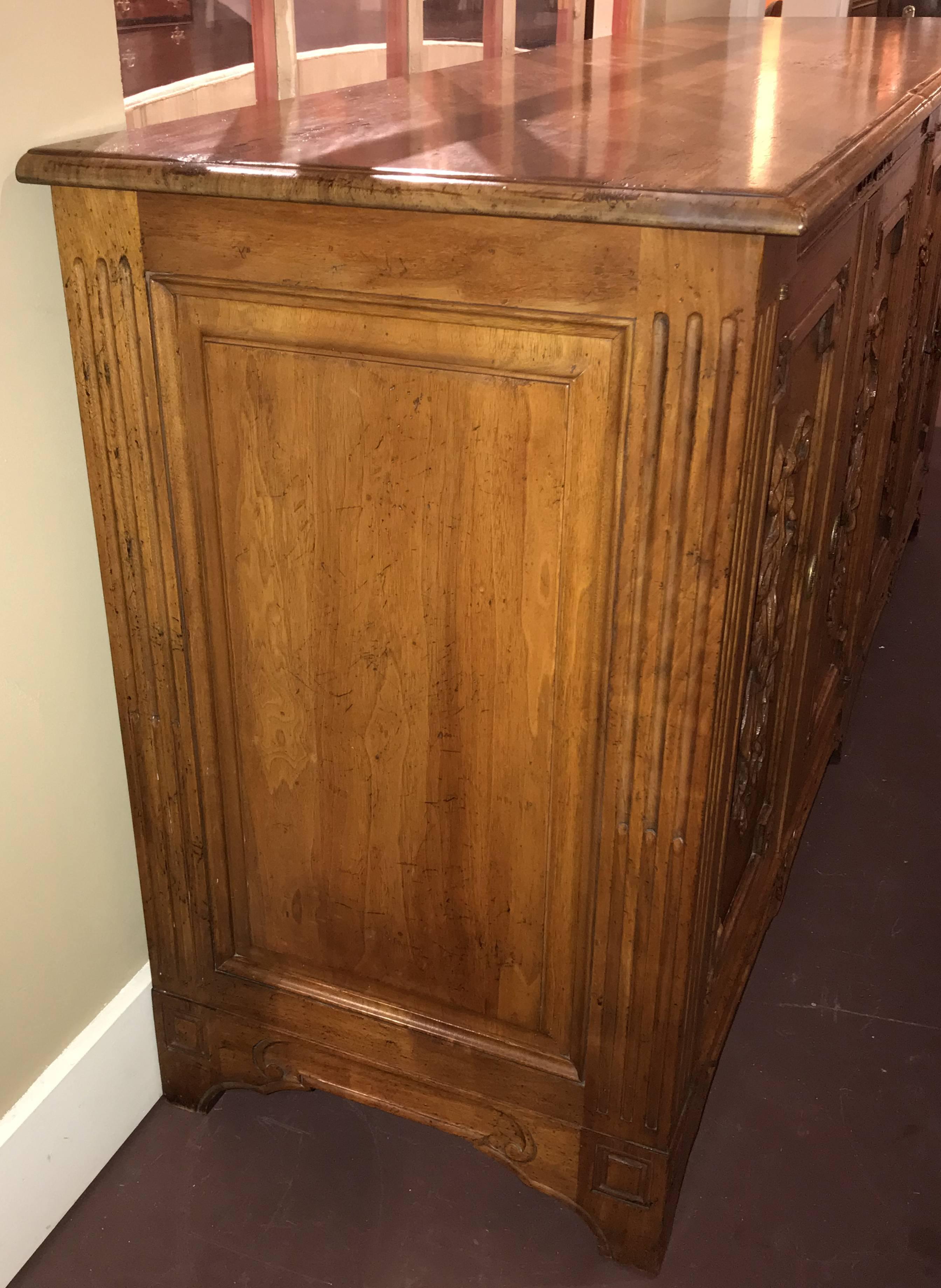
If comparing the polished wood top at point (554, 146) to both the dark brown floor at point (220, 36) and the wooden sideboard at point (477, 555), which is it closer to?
the wooden sideboard at point (477, 555)

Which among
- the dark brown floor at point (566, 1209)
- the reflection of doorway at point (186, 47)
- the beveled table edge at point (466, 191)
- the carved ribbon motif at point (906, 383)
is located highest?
the reflection of doorway at point (186, 47)

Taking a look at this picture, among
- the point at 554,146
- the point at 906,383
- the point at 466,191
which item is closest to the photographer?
the point at 466,191

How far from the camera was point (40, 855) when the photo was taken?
1.60 meters

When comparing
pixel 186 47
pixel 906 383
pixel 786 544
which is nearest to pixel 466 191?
pixel 786 544

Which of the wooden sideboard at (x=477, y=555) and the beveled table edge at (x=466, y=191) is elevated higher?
the beveled table edge at (x=466, y=191)

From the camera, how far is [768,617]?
1.54 m

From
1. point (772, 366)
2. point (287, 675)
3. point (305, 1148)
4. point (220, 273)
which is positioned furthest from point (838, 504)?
point (305, 1148)

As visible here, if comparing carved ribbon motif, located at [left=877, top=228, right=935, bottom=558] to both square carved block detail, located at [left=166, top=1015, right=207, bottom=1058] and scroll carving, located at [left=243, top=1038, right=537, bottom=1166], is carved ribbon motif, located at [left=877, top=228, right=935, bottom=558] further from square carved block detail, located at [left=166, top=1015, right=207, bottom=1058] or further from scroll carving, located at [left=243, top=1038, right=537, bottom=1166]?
square carved block detail, located at [left=166, top=1015, right=207, bottom=1058]

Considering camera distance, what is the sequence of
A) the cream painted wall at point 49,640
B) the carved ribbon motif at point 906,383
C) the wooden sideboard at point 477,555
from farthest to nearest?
the carved ribbon motif at point 906,383
the cream painted wall at point 49,640
the wooden sideboard at point 477,555

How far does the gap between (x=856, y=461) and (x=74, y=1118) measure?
64.8 inches

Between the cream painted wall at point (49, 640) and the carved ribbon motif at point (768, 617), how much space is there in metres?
0.87

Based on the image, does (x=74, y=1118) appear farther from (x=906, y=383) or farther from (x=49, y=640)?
(x=906, y=383)

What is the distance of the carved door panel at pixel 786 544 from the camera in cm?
140

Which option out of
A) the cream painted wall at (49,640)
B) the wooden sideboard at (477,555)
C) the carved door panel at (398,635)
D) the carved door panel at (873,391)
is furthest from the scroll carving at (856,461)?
the cream painted wall at (49,640)
